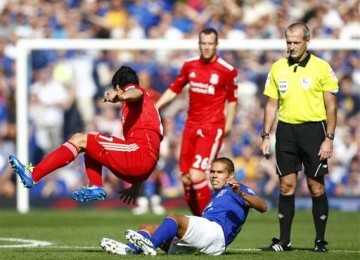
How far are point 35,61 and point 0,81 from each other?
873 mm

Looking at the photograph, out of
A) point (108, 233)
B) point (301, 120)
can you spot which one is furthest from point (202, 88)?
point (301, 120)

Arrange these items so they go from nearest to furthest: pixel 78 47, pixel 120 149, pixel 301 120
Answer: pixel 120 149 → pixel 301 120 → pixel 78 47

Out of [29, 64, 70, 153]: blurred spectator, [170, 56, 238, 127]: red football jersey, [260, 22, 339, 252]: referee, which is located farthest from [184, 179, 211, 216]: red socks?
[29, 64, 70, 153]: blurred spectator

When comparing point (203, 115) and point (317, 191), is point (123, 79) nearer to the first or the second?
point (317, 191)

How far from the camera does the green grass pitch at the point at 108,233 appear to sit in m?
11.6

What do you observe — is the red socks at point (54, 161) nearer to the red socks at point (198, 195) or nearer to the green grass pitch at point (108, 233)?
the green grass pitch at point (108, 233)

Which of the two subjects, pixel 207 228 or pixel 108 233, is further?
pixel 108 233

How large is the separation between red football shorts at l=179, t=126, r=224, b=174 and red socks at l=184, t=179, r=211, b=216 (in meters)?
0.25

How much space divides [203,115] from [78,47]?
6709 millimetres

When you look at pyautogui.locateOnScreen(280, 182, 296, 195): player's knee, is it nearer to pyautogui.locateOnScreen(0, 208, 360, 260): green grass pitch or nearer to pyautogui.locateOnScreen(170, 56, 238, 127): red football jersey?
pyautogui.locateOnScreen(0, 208, 360, 260): green grass pitch

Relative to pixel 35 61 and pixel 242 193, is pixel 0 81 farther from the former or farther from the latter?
pixel 242 193

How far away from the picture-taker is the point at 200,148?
15.6 m

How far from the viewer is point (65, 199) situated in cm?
2134

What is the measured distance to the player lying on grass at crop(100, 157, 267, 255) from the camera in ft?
34.5
